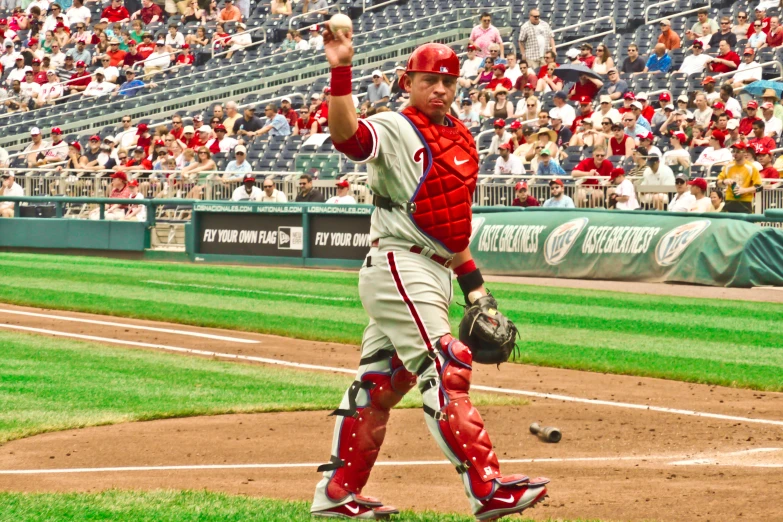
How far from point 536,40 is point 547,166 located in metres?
6.15

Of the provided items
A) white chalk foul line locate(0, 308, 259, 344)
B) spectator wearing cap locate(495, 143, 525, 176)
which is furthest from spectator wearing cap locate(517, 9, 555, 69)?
white chalk foul line locate(0, 308, 259, 344)

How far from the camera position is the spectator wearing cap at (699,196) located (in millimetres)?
18156

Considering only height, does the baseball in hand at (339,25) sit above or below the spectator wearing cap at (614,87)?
below

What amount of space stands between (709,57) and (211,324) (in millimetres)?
12817

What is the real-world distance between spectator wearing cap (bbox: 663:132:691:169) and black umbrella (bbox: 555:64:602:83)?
12.7 feet

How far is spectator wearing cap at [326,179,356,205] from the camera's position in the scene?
21.5 metres

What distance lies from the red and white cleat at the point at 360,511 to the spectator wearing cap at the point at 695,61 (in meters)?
19.0

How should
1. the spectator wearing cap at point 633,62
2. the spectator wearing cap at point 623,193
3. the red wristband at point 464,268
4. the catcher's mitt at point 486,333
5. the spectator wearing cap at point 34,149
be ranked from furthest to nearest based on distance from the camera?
the spectator wearing cap at point 34,149, the spectator wearing cap at point 633,62, the spectator wearing cap at point 623,193, the red wristband at point 464,268, the catcher's mitt at point 486,333

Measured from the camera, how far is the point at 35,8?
3909cm

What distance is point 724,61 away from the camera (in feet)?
73.3

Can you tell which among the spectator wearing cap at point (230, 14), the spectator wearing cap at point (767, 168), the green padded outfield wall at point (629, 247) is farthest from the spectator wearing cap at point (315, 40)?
the spectator wearing cap at point (767, 168)

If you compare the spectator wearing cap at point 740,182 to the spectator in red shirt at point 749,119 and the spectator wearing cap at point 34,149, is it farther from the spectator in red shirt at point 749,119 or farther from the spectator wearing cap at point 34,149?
the spectator wearing cap at point 34,149

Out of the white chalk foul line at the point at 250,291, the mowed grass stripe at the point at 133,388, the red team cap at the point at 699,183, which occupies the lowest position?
the white chalk foul line at the point at 250,291

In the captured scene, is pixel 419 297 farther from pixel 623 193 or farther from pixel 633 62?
pixel 633 62
